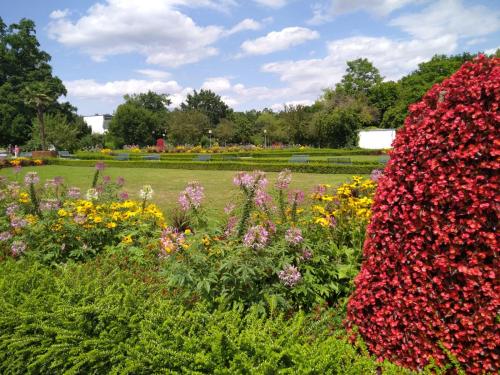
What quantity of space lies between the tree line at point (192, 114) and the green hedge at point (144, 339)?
33774mm

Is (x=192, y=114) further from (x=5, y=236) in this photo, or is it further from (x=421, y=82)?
(x=5, y=236)

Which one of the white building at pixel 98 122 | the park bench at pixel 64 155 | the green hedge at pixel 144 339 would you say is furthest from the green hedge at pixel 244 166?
the white building at pixel 98 122

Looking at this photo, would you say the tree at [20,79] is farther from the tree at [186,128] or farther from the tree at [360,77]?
the tree at [360,77]

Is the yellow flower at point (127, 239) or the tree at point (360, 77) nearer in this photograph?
the yellow flower at point (127, 239)

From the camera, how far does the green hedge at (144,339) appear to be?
2072mm

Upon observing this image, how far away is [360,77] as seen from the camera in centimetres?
6406

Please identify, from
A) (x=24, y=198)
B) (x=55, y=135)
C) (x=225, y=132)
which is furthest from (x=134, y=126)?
(x=24, y=198)

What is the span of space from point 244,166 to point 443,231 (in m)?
18.9

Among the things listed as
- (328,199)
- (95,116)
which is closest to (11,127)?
(95,116)

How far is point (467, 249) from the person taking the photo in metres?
2.03

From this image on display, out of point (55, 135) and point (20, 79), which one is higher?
point (20, 79)

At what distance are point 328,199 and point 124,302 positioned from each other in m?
2.65

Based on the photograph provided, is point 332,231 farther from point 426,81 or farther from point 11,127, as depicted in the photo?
point 426,81

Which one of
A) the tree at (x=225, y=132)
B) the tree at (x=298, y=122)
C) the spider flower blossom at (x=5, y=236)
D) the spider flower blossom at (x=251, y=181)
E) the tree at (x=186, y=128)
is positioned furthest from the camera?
the tree at (x=225, y=132)
